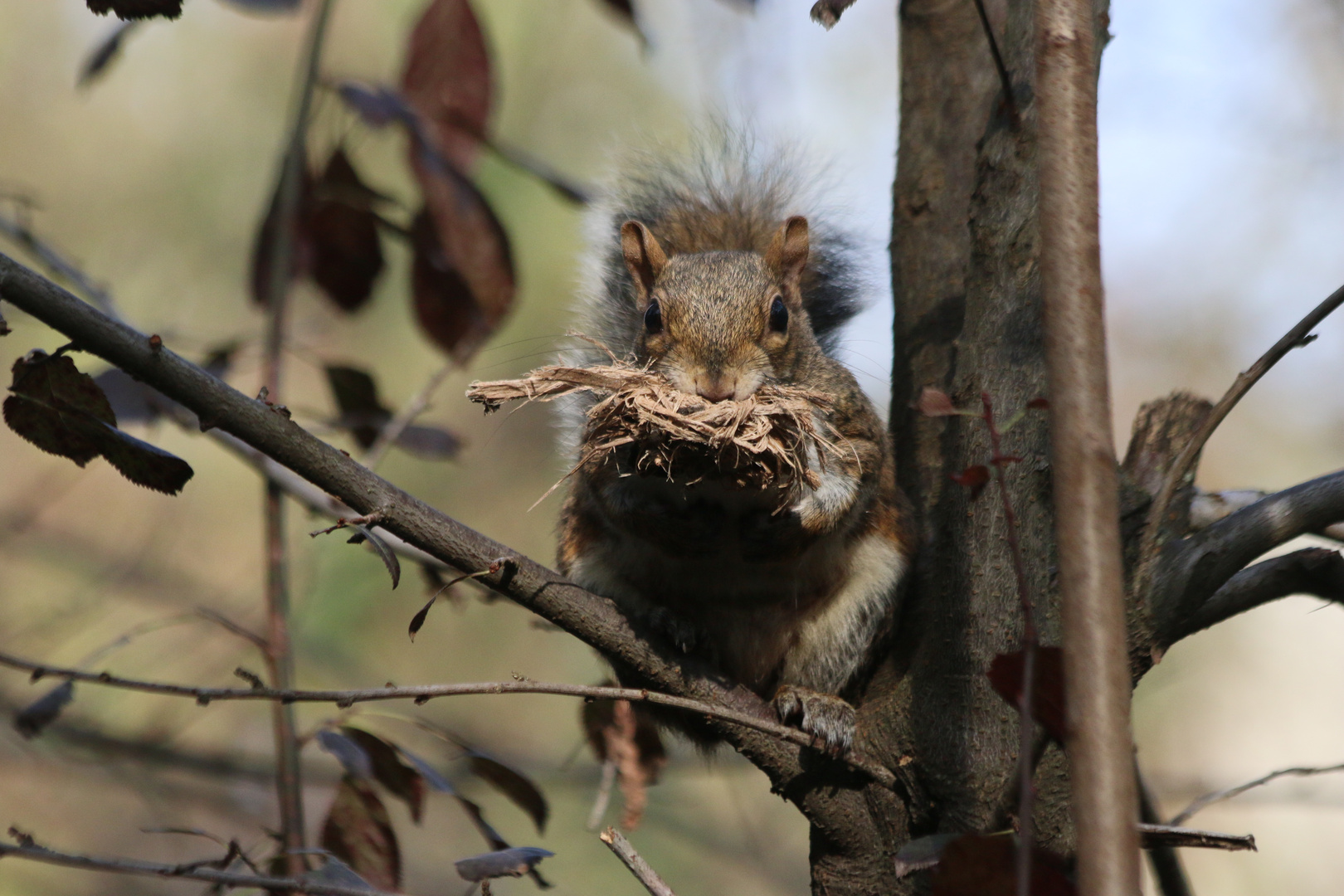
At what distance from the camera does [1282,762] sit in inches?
282

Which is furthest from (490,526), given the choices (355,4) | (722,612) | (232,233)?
A: (722,612)

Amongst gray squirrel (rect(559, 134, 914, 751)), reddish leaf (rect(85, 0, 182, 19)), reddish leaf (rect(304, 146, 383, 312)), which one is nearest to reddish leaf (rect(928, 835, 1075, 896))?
gray squirrel (rect(559, 134, 914, 751))

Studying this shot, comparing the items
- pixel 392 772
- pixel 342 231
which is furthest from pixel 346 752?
pixel 342 231

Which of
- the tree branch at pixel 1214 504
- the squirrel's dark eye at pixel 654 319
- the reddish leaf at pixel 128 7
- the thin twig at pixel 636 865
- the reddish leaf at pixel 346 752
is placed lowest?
the thin twig at pixel 636 865

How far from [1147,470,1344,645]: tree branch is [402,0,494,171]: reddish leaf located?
1463 mm

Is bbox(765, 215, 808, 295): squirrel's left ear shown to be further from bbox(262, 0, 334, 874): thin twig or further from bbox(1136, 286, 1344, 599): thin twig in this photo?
bbox(1136, 286, 1344, 599): thin twig

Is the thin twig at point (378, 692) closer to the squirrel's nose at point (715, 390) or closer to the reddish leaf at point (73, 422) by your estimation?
the reddish leaf at point (73, 422)

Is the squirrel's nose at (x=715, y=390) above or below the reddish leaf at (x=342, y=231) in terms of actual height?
below

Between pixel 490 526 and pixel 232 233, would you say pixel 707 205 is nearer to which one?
pixel 490 526

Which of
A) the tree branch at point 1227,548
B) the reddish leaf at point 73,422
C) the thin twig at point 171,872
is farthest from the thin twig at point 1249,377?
the reddish leaf at point 73,422

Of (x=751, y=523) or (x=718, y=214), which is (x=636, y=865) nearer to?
(x=751, y=523)

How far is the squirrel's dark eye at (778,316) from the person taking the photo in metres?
2.25

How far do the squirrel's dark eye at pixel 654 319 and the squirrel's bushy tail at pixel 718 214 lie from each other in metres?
0.46

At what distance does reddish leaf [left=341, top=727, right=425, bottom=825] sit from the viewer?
1778 millimetres
